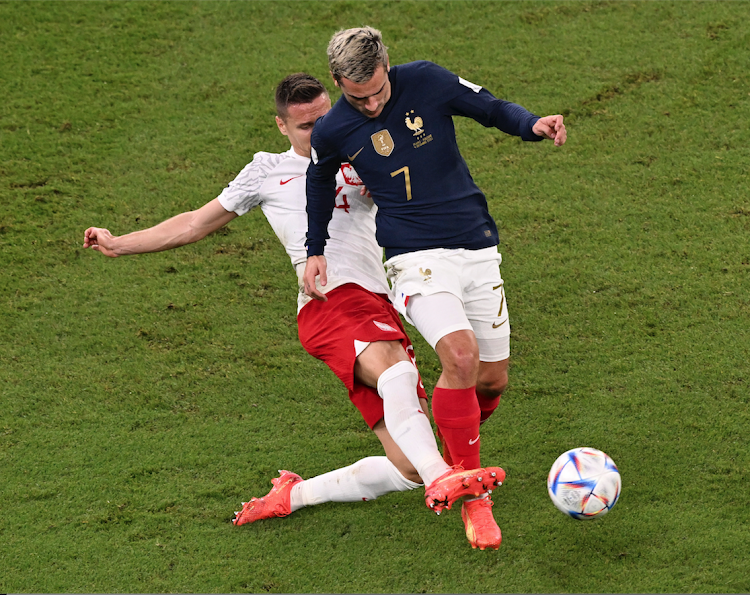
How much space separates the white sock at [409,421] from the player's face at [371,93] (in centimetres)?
107

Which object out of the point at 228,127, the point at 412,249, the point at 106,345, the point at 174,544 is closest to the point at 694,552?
the point at 412,249

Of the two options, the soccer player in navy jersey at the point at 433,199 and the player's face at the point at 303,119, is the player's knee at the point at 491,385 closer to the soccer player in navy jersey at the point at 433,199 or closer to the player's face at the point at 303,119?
the soccer player in navy jersey at the point at 433,199

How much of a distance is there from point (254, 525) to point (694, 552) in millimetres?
1948

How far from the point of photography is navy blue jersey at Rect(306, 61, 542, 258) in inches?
145

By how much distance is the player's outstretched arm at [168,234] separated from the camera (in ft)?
14.1

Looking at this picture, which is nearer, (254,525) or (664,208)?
(254,525)

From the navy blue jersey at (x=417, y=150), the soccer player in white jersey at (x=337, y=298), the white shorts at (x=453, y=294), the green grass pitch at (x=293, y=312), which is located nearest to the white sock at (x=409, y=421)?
the soccer player in white jersey at (x=337, y=298)

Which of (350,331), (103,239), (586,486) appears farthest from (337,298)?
(586,486)

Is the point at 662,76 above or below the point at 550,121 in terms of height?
below

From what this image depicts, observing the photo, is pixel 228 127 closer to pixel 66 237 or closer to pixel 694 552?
pixel 66 237

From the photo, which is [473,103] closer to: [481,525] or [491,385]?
[491,385]

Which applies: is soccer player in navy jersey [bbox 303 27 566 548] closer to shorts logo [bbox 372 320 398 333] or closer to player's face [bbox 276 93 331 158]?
shorts logo [bbox 372 320 398 333]

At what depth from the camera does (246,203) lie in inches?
170

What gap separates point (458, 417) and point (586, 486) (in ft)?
1.93
